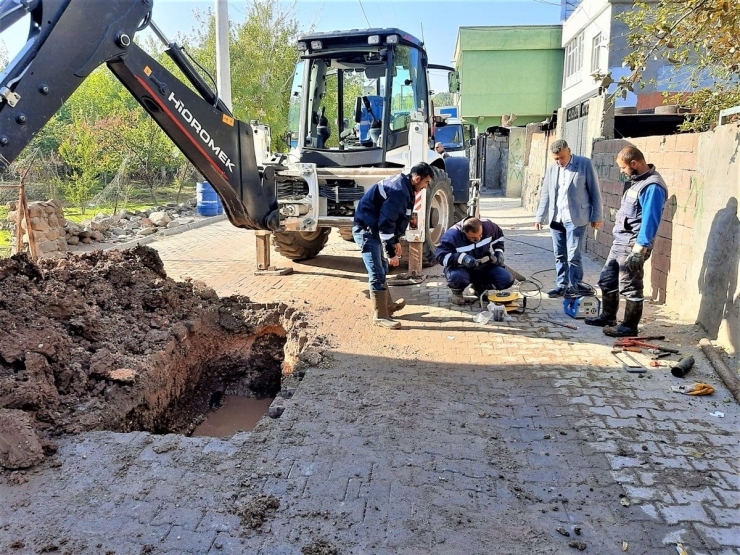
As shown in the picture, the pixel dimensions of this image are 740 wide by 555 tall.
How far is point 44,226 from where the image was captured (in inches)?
383

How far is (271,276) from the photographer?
836 cm

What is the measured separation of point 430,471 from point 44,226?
349 inches

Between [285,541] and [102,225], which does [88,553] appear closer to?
[285,541]

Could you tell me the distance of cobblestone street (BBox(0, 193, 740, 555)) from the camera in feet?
9.09

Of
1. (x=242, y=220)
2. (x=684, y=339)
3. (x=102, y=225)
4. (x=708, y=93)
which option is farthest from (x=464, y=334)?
(x=102, y=225)

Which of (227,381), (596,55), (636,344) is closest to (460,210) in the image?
(636,344)

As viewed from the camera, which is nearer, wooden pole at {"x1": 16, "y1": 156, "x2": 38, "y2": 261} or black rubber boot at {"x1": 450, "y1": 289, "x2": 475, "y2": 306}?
black rubber boot at {"x1": 450, "y1": 289, "x2": 475, "y2": 306}

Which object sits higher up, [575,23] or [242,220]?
[575,23]

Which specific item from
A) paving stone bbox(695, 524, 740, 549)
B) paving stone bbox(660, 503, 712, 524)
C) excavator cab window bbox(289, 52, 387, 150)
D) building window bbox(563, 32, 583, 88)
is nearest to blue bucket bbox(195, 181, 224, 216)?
excavator cab window bbox(289, 52, 387, 150)

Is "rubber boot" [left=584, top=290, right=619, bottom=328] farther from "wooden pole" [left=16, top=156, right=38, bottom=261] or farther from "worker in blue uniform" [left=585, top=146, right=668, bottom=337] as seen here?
"wooden pole" [left=16, top=156, right=38, bottom=261]

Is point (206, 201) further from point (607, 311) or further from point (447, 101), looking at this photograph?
point (447, 101)

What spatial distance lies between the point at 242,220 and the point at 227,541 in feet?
14.2

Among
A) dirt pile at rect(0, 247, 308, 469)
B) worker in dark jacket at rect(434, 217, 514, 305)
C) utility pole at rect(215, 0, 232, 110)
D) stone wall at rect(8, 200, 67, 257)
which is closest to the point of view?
dirt pile at rect(0, 247, 308, 469)

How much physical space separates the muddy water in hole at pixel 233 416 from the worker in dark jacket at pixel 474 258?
2542 mm
